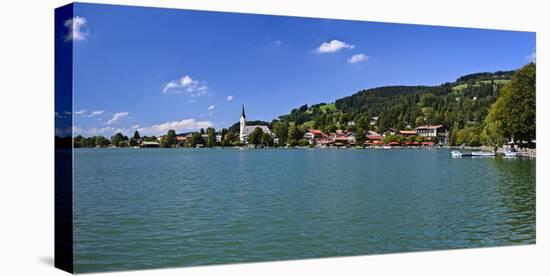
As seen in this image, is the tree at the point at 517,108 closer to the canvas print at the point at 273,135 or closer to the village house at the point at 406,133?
the canvas print at the point at 273,135

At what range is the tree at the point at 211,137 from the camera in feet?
36.7

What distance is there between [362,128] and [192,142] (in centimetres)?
380

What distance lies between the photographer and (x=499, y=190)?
553 inches

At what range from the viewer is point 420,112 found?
13180 millimetres

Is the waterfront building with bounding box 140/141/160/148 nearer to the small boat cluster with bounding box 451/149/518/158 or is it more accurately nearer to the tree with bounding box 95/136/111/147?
the tree with bounding box 95/136/111/147

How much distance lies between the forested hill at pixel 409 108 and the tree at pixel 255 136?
27 cm

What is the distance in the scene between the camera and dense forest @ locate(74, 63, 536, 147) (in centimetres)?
1219

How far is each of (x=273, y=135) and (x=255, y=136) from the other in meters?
0.43

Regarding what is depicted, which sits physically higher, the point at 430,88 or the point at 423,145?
the point at 430,88

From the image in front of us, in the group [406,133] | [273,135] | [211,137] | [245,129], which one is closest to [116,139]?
[211,137]

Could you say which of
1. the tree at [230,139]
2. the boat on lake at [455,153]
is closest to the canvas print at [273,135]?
the tree at [230,139]

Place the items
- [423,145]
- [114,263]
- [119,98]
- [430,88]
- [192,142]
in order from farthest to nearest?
[423,145]
[430,88]
[192,142]
[119,98]
[114,263]

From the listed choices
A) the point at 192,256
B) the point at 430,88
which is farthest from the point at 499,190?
the point at 192,256

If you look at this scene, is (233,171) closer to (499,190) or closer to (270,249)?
(270,249)
